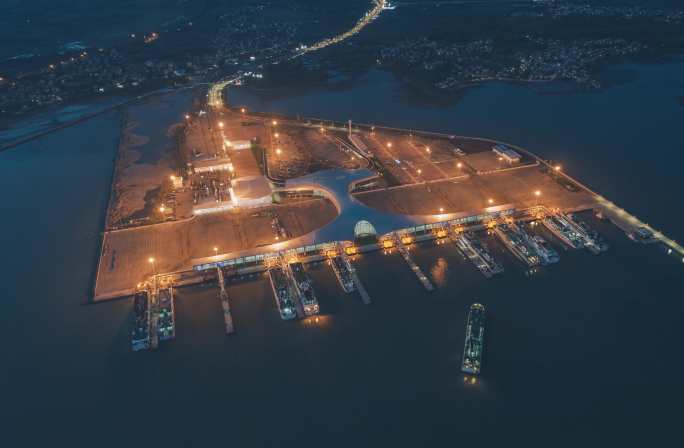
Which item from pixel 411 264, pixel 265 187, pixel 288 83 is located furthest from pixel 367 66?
pixel 411 264

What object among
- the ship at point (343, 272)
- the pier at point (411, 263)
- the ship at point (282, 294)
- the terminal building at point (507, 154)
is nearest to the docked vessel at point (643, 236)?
the terminal building at point (507, 154)

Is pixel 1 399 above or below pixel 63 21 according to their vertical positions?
below

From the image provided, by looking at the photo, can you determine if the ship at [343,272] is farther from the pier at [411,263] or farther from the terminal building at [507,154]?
the terminal building at [507,154]

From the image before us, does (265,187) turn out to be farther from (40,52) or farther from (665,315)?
(40,52)

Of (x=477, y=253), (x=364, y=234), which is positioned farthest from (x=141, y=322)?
(x=477, y=253)

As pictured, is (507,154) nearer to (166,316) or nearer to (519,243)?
(519,243)

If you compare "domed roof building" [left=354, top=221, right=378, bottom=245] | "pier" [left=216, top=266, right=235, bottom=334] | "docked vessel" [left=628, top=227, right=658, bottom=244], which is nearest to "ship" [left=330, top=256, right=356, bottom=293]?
"domed roof building" [left=354, top=221, right=378, bottom=245]

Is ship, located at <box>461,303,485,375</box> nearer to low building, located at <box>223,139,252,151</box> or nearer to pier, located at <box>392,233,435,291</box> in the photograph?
pier, located at <box>392,233,435,291</box>
